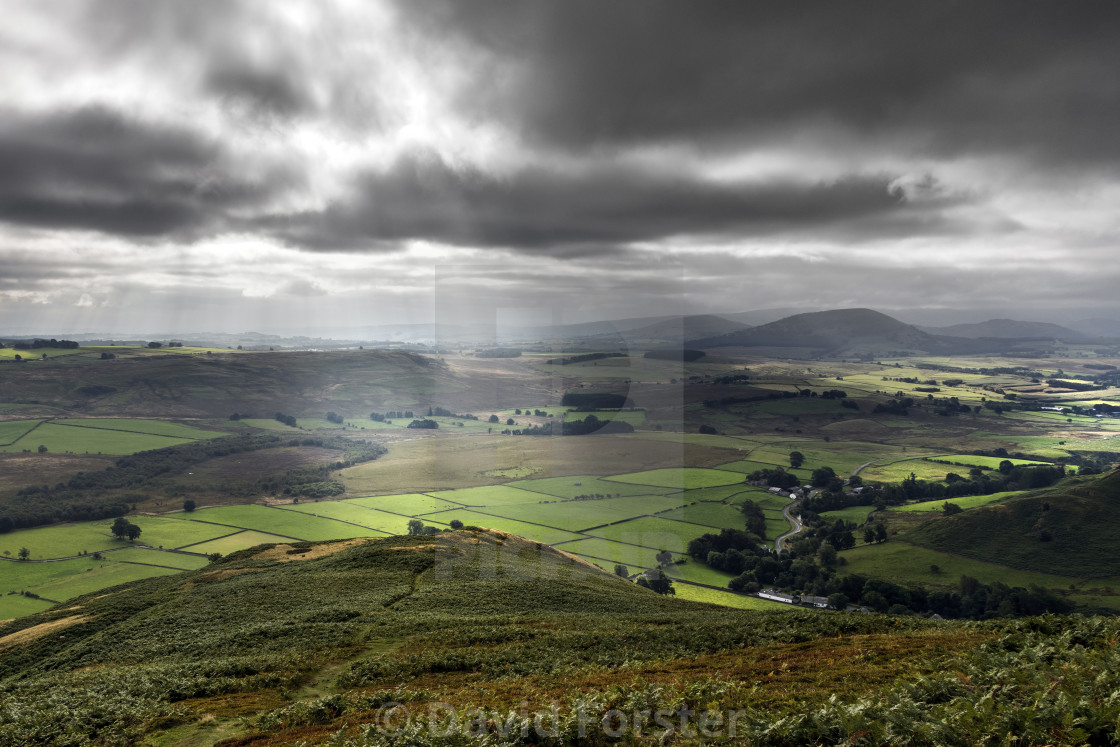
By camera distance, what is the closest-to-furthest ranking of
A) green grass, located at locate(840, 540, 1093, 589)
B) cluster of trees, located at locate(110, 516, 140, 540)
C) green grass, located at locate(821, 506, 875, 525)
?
1. green grass, located at locate(840, 540, 1093, 589)
2. cluster of trees, located at locate(110, 516, 140, 540)
3. green grass, located at locate(821, 506, 875, 525)

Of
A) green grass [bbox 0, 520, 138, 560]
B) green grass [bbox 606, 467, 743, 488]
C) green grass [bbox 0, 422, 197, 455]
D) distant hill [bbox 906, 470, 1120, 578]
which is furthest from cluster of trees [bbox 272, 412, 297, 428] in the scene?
distant hill [bbox 906, 470, 1120, 578]

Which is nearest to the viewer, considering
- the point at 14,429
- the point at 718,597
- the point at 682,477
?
the point at 718,597

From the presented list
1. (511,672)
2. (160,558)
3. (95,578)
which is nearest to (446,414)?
(160,558)

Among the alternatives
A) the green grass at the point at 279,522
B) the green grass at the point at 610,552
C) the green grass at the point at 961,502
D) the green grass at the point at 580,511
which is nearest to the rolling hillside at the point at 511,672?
the green grass at the point at 610,552

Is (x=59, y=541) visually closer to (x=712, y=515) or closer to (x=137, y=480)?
(x=137, y=480)

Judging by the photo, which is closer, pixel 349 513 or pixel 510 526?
pixel 510 526

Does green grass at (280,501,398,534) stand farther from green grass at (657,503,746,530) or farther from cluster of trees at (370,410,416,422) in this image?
cluster of trees at (370,410,416,422)
